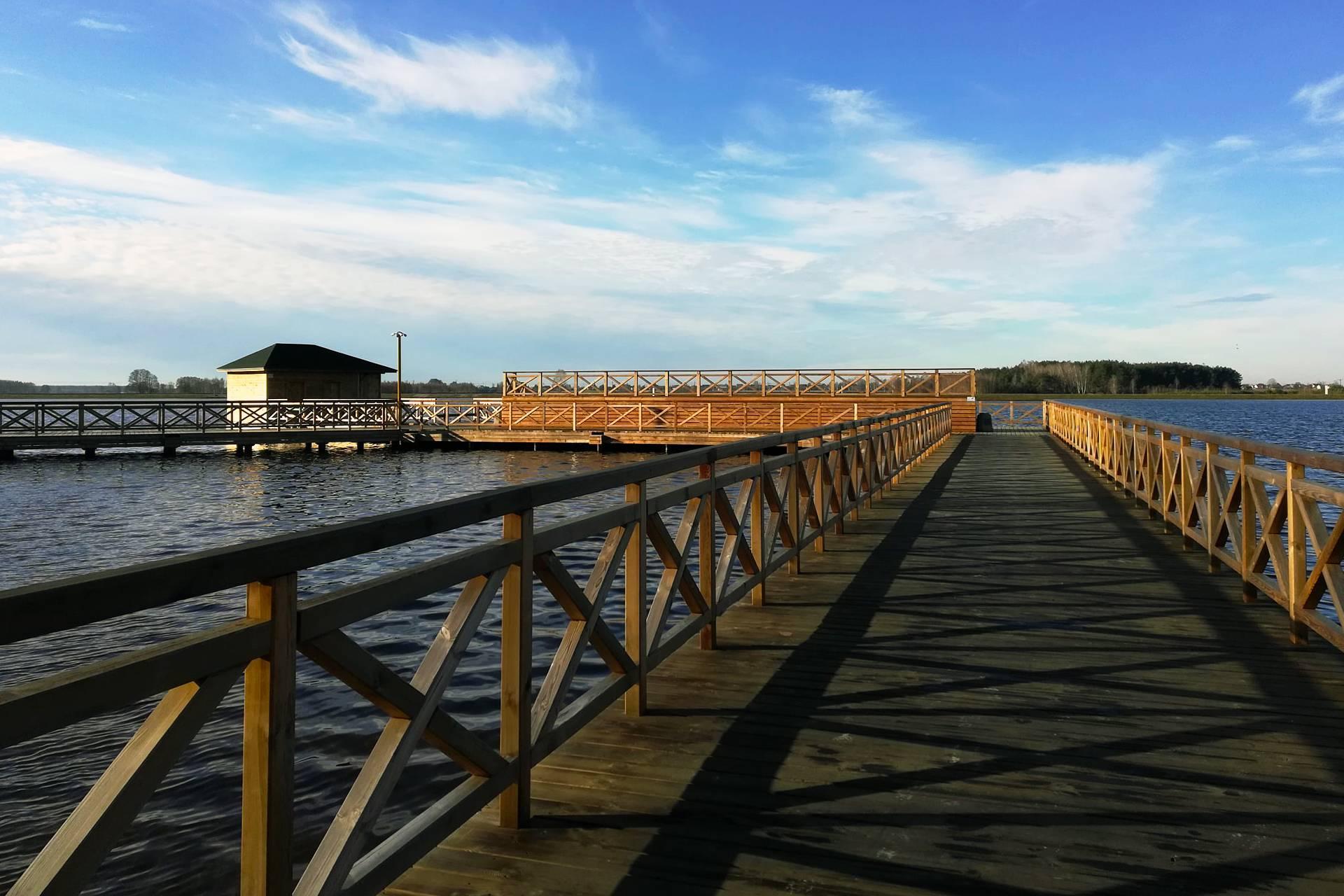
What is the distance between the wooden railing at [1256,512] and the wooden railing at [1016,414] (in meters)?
30.3

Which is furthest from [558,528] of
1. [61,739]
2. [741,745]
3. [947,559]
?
[947,559]

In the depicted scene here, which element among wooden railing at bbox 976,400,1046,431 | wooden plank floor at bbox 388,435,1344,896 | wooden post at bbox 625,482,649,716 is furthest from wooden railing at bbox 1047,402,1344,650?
wooden railing at bbox 976,400,1046,431

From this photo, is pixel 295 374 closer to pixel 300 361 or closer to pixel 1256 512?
pixel 300 361

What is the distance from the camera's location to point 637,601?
393cm

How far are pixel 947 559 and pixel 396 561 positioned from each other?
745cm

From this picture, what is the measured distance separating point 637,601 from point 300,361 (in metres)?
41.5

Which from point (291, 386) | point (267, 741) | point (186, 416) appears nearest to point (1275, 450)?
point (267, 741)

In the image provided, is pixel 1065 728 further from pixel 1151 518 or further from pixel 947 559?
pixel 1151 518

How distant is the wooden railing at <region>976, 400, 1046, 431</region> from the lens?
133 feet

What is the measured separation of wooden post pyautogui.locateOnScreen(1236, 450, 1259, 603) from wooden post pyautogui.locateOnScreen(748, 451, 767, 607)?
3134 millimetres

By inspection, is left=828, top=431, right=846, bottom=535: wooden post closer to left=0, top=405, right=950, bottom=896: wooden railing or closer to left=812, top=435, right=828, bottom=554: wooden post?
left=812, top=435, right=828, bottom=554: wooden post

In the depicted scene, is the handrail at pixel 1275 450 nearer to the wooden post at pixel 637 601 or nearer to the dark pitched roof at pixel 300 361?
the wooden post at pixel 637 601

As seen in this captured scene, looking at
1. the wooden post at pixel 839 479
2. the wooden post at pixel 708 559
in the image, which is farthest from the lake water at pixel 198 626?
the wooden post at pixel 839 479

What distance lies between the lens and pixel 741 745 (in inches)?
143
